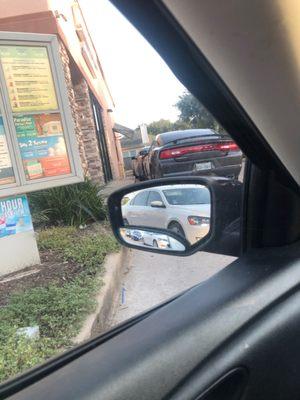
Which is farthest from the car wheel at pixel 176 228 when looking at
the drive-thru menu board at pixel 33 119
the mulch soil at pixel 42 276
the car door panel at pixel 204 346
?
the drive-thru menu board at pixel 33 119

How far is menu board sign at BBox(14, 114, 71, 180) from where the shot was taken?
5.75m

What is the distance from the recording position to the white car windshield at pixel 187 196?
1.41 m

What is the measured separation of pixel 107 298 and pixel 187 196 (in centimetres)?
305

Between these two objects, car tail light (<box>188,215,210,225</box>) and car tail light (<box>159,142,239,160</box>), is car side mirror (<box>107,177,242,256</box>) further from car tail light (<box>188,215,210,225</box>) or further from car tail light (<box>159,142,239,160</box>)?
car tail light (<box>159,142,239,160</box>)

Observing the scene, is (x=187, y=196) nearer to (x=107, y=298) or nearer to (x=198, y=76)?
(x=198, y=76)

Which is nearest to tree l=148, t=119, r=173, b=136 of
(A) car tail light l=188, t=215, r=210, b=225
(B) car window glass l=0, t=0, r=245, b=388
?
(B) car window glass l=0, t=0, r=245, b=388

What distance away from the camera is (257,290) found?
1207 millimetres

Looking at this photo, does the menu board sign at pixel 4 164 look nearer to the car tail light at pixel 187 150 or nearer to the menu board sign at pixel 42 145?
the menu board sign at pixel 42 145

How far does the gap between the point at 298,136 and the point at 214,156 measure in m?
6.39

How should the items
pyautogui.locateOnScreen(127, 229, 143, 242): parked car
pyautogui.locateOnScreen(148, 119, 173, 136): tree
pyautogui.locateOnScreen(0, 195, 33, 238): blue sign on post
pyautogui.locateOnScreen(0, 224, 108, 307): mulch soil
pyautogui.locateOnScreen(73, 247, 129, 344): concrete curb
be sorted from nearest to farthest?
pyautogui.locateOnScreen(127, 229, 143, 242): parked car, pyautogui.locateOnScreen(73, 247, 129, 344): concrete curb, pyautogui.locateOnScreen(148, 119, 173, 136): tree, pyautogui.locateOnScreen(0, 224, 108, 307): mulch soil, pyautogui.locateOnScreen(0, 195, 33, 238): blue sign on post

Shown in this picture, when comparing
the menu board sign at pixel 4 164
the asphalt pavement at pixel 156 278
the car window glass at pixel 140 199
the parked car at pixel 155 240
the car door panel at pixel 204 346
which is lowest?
the asphalt pavement at pixel 156 278

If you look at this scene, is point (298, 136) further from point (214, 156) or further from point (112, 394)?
point (214, 156)

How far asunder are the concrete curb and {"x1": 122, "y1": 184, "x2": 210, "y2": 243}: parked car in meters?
1.99

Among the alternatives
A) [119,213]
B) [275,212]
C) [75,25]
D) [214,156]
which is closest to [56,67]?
[214,156]
